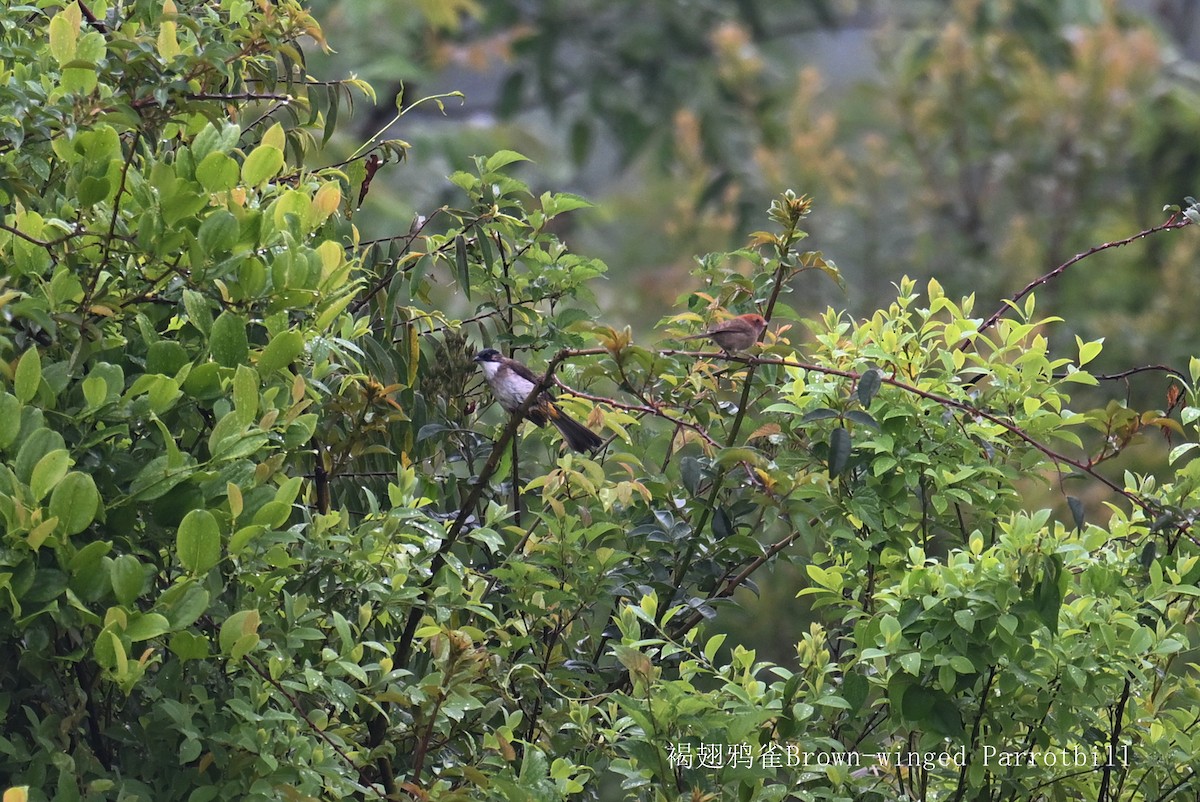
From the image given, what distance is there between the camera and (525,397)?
3.32 m

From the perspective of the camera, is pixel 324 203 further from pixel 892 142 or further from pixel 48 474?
pixel 892 142

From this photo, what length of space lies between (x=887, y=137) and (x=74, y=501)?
12.2 m

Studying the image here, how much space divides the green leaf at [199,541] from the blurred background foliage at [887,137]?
302 inches

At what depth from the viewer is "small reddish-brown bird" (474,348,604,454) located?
125 inches

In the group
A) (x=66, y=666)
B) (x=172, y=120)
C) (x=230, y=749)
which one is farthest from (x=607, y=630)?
(x=172, y=120)

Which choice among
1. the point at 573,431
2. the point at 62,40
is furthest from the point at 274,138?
the point at 573,431

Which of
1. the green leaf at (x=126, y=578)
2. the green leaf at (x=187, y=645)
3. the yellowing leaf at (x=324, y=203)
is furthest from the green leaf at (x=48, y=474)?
the yellowing leaf at (x=324, y=203)

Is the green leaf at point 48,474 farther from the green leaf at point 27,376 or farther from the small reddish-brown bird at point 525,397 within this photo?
the small reddish-brown bird at point 525,397

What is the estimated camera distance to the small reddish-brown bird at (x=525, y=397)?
3.17m

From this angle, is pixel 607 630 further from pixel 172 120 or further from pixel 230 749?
pixel 172 120

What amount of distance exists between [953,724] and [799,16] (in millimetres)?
14348

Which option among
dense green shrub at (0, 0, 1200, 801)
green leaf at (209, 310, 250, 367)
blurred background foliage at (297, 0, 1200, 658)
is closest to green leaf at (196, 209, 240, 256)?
dense green shrub at (0, 0, 1200, 801)

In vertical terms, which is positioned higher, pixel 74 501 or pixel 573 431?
pixel 573 431

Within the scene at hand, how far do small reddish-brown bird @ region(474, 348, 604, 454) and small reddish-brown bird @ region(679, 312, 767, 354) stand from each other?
0.34m
